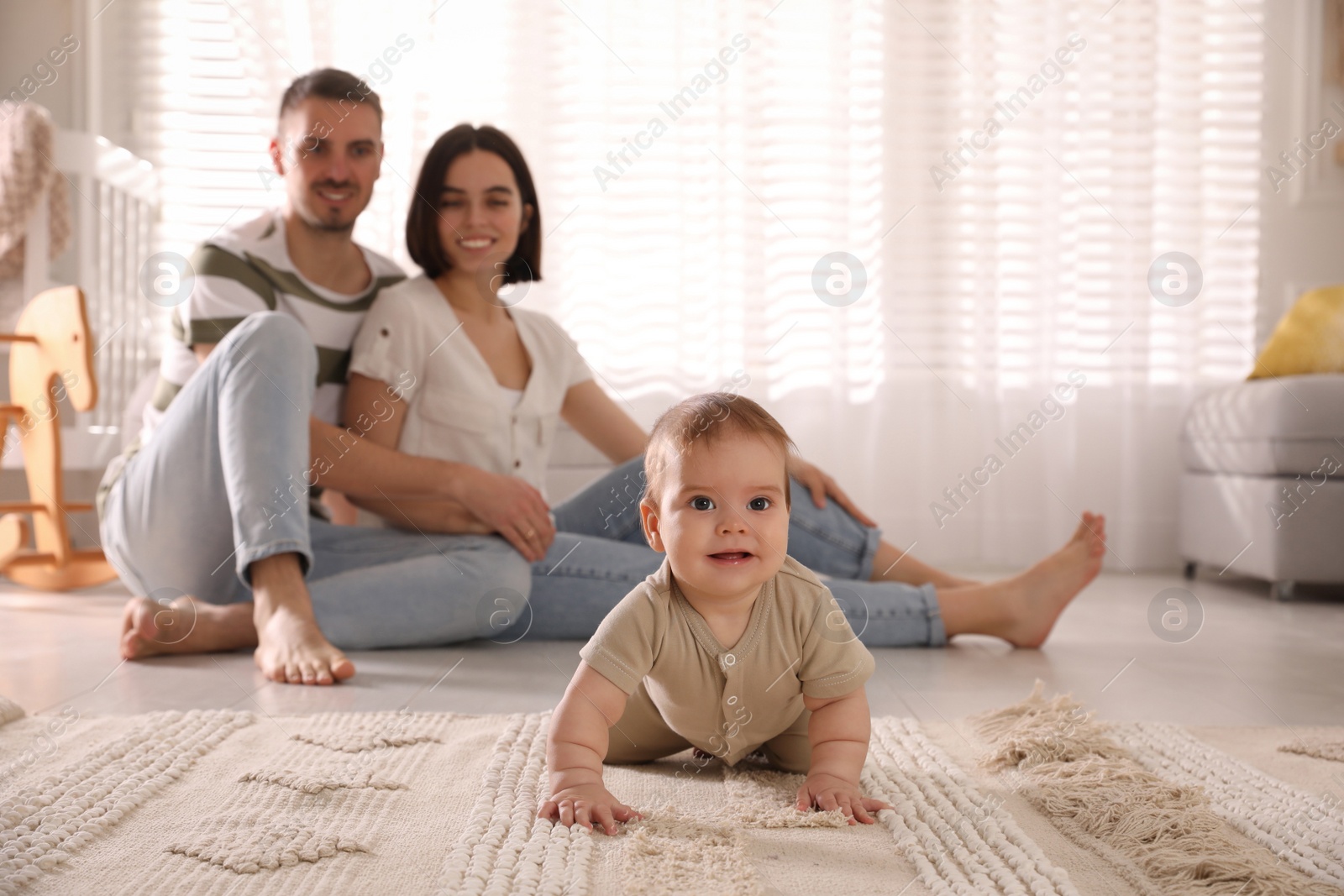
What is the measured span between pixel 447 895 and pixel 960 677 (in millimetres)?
786

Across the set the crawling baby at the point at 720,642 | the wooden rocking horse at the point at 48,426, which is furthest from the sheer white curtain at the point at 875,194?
the crawling baby at the point at 720,642

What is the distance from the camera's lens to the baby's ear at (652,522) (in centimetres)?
70

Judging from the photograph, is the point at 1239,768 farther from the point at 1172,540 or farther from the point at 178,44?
the point at 178,44

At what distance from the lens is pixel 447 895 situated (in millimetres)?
531

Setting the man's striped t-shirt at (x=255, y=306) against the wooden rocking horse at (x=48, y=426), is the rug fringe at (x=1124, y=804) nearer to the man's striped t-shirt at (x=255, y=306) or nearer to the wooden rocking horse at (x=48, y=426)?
the man's striped t-shirt at (x=255, y=306)

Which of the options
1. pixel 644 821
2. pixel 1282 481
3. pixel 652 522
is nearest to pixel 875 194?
pixel 1282 481

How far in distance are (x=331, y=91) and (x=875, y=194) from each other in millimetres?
1627

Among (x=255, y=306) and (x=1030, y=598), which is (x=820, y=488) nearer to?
(x=1030, y=598)

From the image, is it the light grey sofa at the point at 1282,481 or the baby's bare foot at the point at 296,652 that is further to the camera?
the light grey sofa at the point at 1282,481

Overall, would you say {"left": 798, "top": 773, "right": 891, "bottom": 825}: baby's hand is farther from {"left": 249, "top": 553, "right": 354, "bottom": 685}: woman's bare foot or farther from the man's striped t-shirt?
the man's striped t-shirt

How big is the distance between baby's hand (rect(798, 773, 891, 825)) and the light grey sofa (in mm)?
1608

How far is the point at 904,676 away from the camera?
119 cm

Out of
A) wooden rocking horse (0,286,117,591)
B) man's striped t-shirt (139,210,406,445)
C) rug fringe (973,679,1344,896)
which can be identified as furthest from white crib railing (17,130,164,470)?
rug fringe (973,679,1344,896)

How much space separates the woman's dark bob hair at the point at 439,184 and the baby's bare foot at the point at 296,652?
0.53m
